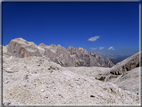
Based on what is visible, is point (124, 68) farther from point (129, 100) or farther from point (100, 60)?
point (100, 60)

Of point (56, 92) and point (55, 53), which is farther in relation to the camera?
point (55, 53)

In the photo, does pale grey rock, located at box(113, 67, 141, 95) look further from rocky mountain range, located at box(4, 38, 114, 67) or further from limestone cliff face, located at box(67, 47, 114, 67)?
limestone cliff face, located at box(67, 47, 114, 67)

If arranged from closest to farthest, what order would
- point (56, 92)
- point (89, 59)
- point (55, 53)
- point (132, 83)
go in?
point (56, 92)
point (132, 83)
point (55, 53)
point (89, 59)

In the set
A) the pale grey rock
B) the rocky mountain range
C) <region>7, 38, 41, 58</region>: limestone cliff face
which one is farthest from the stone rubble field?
<region>7, 38, 41, 58</region>: limestone cliff face

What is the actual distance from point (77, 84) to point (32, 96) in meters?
3.57

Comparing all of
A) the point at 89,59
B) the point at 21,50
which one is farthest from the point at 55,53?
the point at 89,59

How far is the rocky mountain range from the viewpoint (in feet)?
288

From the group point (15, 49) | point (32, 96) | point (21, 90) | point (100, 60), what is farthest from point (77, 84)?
point (100, 60)

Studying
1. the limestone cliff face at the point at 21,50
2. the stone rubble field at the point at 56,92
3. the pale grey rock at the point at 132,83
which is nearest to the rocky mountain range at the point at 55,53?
the limestone cliff face at the point at 21,50

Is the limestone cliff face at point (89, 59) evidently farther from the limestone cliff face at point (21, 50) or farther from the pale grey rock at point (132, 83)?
the pale grey rock at point (132, 83)

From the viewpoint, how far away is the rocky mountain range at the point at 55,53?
87812 millimetres

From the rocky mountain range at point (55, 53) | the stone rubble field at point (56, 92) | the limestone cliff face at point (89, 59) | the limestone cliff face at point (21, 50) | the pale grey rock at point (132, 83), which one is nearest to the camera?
the stone rubble field at point (56, 92)

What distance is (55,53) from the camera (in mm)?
117562

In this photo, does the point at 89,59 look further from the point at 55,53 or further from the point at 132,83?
the point at 132,83
